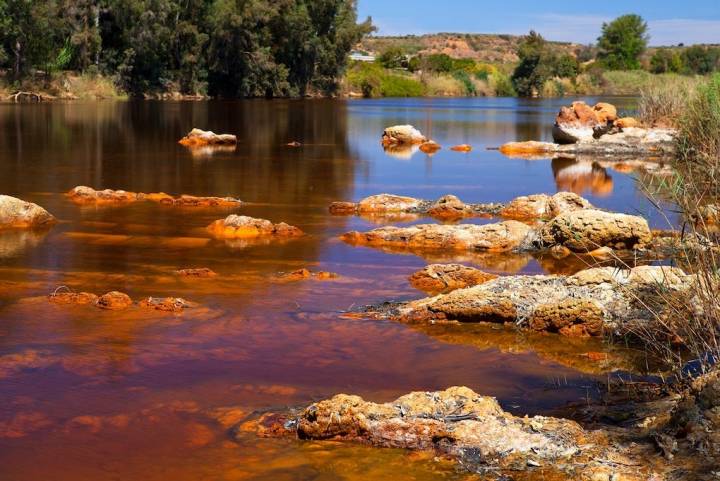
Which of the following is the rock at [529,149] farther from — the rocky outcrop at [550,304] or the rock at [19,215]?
the rocky outcrop at [550,304]

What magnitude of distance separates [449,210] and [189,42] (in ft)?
160

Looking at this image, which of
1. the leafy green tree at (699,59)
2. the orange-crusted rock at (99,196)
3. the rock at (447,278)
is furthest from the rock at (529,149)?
the leafy green tree at (699,59)

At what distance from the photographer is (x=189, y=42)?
5909 cm

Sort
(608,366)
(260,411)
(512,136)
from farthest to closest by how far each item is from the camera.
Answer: (512,136), (608,366), (260,411)

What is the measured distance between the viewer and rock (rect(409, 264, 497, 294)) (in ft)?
30.2

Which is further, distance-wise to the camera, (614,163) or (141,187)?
(614,163)

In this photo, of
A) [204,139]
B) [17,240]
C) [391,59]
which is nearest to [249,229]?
[17,240]

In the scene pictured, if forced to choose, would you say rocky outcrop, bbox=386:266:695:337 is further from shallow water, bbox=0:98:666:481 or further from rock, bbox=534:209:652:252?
rock, bbox=534:209:652:252

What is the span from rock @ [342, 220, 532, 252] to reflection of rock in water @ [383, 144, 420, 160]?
41.7 feet

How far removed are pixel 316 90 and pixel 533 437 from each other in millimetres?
64941

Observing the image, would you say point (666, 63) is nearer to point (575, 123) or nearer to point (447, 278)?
point (575, 123)

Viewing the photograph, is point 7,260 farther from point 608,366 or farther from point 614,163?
point 614,163

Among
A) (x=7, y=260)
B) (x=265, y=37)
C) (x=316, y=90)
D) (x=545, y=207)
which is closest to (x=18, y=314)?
(x=7, y=260)

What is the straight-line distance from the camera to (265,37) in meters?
61.3
